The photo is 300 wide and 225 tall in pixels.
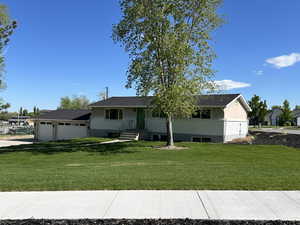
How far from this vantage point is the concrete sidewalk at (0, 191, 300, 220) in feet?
14.5

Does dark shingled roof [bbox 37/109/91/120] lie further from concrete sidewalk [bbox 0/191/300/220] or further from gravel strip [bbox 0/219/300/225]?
gravel strip [bbox 0/219/300/225]

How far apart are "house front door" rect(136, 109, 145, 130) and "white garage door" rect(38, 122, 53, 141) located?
42.1ft

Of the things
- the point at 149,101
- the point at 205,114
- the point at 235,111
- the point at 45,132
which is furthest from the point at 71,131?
the point at 235,111

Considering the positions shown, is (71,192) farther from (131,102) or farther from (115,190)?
(131,102)

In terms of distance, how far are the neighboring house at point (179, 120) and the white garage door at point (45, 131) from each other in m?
7.11

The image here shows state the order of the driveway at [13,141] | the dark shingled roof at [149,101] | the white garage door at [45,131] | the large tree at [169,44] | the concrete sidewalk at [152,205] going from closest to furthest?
1. the concrete sidewalk at [152,205]
2. the large tree at [169,44]
3. the dark shingled roof at [149,101]
4. the driveway at [13,141]
5. the white garage door at [45,131]

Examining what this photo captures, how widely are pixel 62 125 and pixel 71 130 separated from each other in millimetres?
1542

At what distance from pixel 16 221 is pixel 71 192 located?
169 centimetres

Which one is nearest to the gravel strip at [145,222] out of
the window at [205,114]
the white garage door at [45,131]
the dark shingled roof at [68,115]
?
the window at [205,114]

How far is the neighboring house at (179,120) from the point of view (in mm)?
20734

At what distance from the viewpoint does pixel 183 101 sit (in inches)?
588

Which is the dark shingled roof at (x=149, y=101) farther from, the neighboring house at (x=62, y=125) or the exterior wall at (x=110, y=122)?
the neighboring house at (x=62, y=125)

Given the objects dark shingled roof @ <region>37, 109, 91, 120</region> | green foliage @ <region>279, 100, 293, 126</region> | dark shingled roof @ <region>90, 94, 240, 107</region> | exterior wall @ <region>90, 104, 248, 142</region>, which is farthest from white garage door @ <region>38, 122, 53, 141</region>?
green foliage @ <region>279, 100, 293, 126</region>

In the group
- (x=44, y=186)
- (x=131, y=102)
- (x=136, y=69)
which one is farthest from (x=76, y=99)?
(x=44, y=186)
